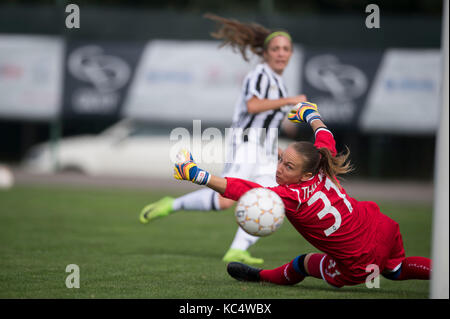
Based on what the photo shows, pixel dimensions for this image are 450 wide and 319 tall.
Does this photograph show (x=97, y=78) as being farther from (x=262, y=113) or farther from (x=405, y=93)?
(x=262, y=113)

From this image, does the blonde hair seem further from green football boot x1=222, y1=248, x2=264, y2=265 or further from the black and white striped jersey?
green football boot x1=222, y1=248, x2=264, y2=265

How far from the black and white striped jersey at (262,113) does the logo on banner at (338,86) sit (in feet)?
30.2

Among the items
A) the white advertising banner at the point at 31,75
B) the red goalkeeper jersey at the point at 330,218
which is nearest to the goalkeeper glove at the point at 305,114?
the red goalkeeper jersey at the point at 330,218

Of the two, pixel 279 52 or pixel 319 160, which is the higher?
pixel 279 52

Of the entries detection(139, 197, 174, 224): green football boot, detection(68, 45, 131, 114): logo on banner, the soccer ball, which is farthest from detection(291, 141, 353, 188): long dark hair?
detection(68, 45, 131, 114): logo on banner

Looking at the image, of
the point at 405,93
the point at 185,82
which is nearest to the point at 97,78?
the point at 185,82

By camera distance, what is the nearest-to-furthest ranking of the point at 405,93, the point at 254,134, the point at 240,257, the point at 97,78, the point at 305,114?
the point at 305,114
the point at 240,257
the point at 254,134
the point at 405,93
the point at 97,78

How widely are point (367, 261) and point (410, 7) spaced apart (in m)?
18.4

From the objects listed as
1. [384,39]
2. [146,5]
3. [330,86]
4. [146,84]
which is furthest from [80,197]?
[146,5]

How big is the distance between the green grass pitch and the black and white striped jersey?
1316 millimetres

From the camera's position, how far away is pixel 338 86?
16.4m

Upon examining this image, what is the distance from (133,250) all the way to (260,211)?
3.27 meters

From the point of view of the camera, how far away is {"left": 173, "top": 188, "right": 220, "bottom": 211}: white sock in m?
7.15

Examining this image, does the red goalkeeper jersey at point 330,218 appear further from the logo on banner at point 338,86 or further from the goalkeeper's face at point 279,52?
the logo on banner at point 338,86
